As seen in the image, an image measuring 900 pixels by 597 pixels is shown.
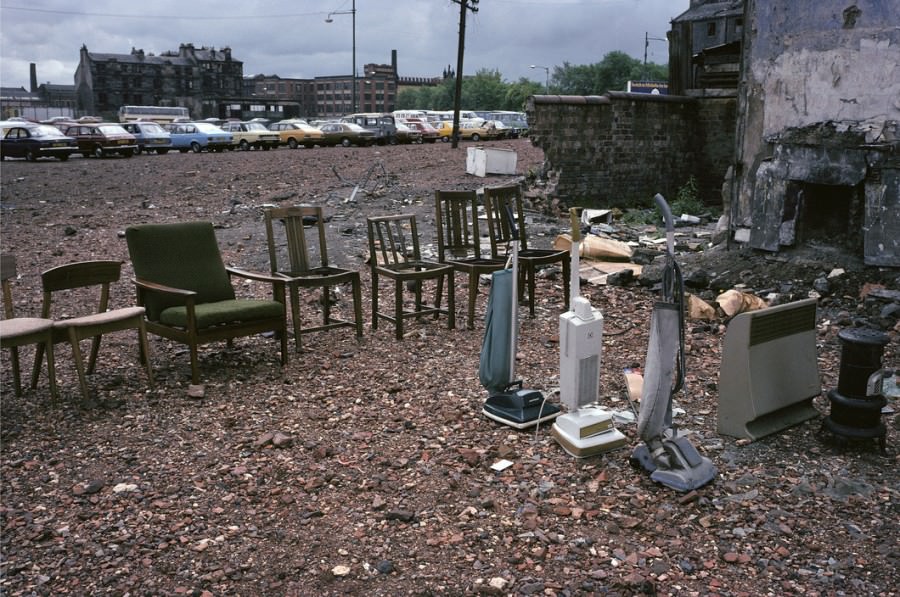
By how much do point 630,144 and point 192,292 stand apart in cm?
1105

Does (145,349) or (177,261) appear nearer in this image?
(145,349)

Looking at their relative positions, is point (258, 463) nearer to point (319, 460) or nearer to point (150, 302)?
point (319, 460)

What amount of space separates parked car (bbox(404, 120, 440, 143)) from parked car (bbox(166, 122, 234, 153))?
30.3 feet

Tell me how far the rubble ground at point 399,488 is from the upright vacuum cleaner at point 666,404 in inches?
3.6

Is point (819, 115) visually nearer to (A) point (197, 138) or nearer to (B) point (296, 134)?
(A) point (197, 138)

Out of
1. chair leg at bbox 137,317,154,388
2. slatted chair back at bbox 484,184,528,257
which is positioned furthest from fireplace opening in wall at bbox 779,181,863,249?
chair leg at bbox 137,317,154,388

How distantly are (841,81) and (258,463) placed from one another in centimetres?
634

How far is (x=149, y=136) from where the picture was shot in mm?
29688

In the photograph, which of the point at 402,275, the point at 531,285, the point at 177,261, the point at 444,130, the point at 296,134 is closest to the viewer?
the point at 177,261

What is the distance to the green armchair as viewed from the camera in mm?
5379

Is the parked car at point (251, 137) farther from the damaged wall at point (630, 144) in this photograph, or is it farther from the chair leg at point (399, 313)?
the chair leg at point (399, 313)

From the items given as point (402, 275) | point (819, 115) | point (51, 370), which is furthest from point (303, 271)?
point (819, 115)

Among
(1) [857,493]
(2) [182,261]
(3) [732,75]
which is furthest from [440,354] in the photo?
(3) [732,75]

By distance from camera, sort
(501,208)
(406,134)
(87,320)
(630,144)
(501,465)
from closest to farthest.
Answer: (501,465)
(87,320)
(501,208)
(630,144)
(406,134)
